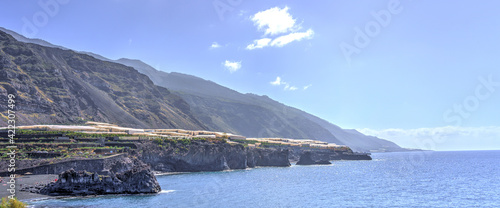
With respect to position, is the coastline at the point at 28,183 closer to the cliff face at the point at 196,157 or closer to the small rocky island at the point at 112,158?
the small rocky island at the point at 112,158

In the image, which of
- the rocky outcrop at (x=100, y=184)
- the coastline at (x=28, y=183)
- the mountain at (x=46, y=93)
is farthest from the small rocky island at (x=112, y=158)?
the mountain at (x=46, y=93)

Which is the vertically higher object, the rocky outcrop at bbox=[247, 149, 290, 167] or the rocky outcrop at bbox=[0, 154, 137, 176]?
the rocky outcrop at bbox=[0, 154, 137, 176]

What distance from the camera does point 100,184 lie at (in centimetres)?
6166

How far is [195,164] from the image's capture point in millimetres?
119375

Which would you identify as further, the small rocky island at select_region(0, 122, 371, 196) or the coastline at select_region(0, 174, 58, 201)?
the small rocky island at select_region(0, 122, 371, 196)

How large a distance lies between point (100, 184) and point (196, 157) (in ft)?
192

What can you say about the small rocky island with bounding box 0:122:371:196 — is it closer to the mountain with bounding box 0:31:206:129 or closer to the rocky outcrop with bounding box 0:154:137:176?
the rocky outcrop with bounding box 0:154:137:176

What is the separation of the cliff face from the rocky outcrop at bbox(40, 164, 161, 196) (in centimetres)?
3400

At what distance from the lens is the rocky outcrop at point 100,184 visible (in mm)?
60156

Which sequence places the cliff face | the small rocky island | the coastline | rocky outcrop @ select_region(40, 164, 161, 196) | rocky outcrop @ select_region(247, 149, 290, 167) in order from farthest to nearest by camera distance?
rocky outcrop @ select_region(247, 149, 290, 167)
the cliff face
the small rocky island
rocky outcrop @ select_region(40, 164, 161, 196)
the coastline

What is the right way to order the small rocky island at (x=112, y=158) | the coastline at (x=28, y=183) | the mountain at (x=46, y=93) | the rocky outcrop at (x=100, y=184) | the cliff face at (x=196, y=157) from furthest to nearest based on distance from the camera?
Result: the mountain at (x=46, y=93), the cliff face at (x=196, y=157), the small rocky island at (x=112, y=158), the rocky outcrop at (x=100, y=184), the coastline at (x=28, y=183)

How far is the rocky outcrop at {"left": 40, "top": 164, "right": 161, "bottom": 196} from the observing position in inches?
2368

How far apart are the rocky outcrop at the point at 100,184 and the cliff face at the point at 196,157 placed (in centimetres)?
3400

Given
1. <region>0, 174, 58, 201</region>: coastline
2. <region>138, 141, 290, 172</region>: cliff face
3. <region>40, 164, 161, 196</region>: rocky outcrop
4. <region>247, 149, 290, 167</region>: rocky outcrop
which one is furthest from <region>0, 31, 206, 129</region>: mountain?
<region>40, 164, 161, 196</region>: rocky outcrop
